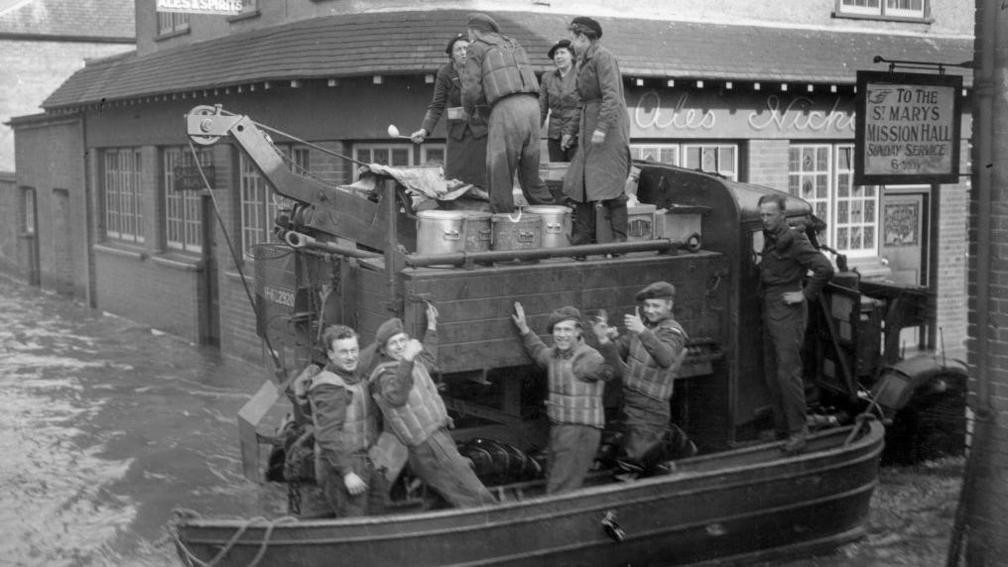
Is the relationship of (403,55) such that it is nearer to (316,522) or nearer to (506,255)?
(506,255)

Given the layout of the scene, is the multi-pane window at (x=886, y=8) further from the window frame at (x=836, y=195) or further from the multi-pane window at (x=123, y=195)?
the multi-pane window at (x=123, y=195)

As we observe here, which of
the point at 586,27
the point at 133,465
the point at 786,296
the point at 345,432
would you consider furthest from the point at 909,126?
the point at 133,465

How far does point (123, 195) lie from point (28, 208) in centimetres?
703

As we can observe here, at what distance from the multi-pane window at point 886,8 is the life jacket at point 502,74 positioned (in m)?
9.58

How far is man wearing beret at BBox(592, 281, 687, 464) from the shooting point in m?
7.70

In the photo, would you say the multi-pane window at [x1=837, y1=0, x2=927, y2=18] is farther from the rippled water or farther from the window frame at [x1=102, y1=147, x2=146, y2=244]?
the window frame at [x1=102, y1=147, x2=146, y2=244]

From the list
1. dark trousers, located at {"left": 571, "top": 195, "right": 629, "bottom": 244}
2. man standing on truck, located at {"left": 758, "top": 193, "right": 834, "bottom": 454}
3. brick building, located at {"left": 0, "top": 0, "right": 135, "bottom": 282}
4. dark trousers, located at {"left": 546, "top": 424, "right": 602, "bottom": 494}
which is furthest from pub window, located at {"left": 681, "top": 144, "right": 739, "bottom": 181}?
brick building, located at {"left": 0, "top": 0, "right": 135, "bottom": 282}

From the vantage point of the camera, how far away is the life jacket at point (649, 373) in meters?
7.76

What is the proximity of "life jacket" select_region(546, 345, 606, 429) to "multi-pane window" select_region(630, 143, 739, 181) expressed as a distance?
744 cm

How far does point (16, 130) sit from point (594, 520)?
2273 cm

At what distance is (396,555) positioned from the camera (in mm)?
6641

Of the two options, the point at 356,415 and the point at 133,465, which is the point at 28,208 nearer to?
the point at 133,465

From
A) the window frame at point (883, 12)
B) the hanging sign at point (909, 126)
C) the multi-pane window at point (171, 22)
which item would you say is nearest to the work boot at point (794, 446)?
the hanging sign at point (909, 126)

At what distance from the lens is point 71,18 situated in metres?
31.4
